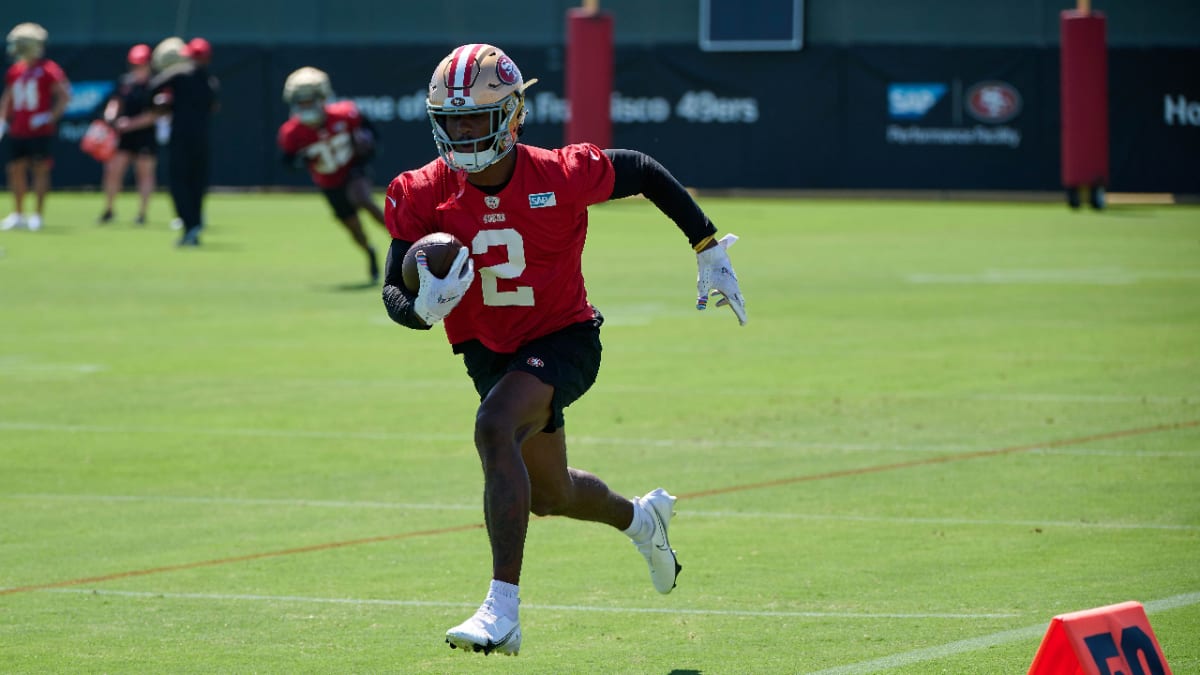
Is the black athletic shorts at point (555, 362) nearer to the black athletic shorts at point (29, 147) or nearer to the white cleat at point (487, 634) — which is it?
the white cleat at point (487, 634)

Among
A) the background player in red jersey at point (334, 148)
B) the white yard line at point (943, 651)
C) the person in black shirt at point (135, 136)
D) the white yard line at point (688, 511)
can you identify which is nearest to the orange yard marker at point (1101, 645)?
the white yard line at point (943, 651)

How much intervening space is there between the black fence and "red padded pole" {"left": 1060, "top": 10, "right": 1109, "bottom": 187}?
6.15ft

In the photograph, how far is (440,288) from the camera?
6.29 meters

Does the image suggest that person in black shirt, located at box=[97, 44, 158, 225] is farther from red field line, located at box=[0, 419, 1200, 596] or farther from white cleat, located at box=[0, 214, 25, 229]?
red field line, located at box=[0, 419, 1200, 596]

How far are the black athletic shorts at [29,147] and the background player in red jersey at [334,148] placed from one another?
825 cm

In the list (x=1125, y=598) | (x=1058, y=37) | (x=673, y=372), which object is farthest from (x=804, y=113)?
A: (x=1125, y=598)

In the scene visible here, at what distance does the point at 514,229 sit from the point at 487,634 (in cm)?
161

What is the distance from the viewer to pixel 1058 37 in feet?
112

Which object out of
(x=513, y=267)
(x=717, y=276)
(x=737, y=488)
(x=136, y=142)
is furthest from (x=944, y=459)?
(x=136, y=142)

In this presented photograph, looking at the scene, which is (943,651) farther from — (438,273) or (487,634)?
(438,273)

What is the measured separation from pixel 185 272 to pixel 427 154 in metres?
14.4

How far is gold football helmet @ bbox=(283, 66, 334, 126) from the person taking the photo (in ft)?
64.7

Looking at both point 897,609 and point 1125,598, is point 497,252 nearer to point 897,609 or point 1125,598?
point 897,609

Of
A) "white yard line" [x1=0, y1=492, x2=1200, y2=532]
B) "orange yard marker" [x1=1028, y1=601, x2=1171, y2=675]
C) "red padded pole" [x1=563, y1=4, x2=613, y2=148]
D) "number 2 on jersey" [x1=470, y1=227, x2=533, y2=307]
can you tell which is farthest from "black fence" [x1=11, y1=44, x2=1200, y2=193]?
"orange yard marker" [x1=1028, y1=601, x2=1171, y2=675]
